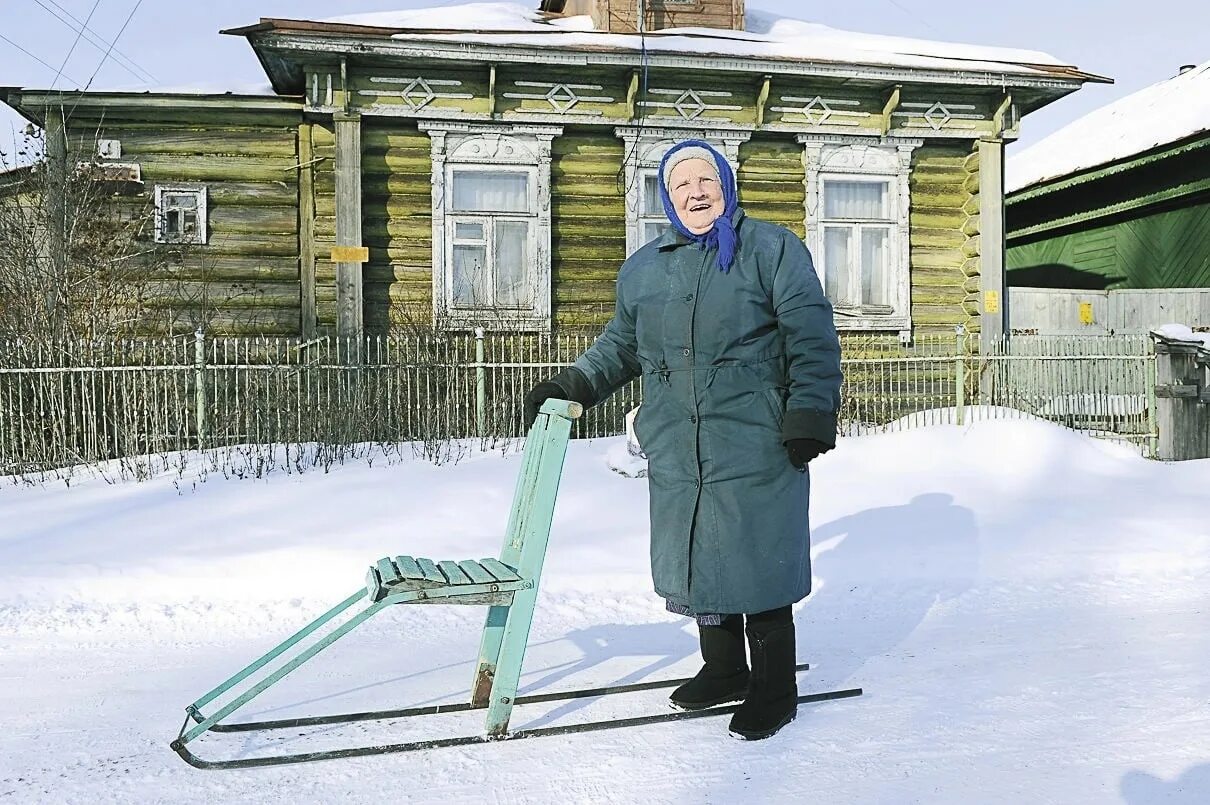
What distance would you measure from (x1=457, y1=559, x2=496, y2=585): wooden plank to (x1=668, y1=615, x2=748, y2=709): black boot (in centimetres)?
81

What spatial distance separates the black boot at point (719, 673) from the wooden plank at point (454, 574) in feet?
2.87

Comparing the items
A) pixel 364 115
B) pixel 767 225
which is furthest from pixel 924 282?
pixel 767 225

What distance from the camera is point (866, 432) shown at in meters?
10.1

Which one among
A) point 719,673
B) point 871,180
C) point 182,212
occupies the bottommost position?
point 719,673

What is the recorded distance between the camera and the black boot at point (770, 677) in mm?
3201

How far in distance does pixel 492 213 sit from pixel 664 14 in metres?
3.49

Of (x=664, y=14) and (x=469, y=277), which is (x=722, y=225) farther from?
(x=664, y=14)

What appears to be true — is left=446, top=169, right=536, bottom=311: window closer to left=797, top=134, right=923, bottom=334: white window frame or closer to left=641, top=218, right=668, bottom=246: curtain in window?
left=641, top=218, right=668, bottom=246: curtain in window

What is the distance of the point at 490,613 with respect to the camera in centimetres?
337

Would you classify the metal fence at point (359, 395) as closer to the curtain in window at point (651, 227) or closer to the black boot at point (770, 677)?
the curtain in window at point (651, 227)

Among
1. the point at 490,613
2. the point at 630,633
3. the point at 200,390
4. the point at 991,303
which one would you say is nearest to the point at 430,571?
the point at 490,613

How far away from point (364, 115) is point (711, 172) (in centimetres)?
791

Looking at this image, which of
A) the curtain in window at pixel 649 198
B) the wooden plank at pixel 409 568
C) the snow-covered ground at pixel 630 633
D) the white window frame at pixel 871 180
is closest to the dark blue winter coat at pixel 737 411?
the snow-covered ground at pixel 630 633

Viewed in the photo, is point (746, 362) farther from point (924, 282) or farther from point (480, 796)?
point (924, 282)
